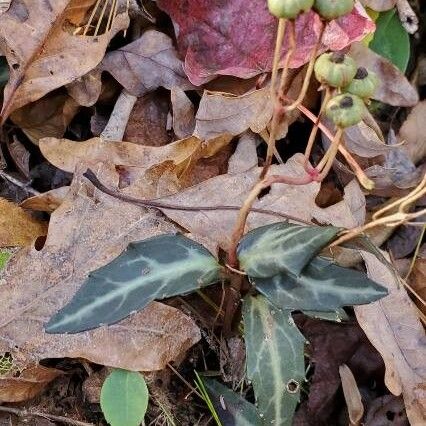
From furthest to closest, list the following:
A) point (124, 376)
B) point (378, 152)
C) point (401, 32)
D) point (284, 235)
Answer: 1. point (401, 32)
2. point (378, 152)
3. point (124, 376)
4. point (284, 235)

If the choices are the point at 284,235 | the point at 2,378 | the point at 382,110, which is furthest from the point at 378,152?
the point at 2,378

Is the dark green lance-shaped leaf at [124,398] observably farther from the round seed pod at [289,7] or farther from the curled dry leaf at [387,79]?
the curled dry leaf at [387,79]

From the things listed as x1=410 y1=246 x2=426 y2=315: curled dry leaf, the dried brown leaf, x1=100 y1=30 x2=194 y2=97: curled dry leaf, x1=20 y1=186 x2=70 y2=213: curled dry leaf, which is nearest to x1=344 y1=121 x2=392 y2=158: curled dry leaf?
the dried brown leaf

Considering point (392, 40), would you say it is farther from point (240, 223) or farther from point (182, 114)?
point (240, 223)

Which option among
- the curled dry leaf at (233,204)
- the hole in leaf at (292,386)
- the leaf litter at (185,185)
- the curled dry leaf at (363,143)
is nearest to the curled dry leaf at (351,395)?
the leaf litter at (185,185)

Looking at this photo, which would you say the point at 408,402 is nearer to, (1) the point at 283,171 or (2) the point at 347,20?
(1) the point at 283,171

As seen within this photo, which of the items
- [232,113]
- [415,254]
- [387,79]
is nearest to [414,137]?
[387,79]
